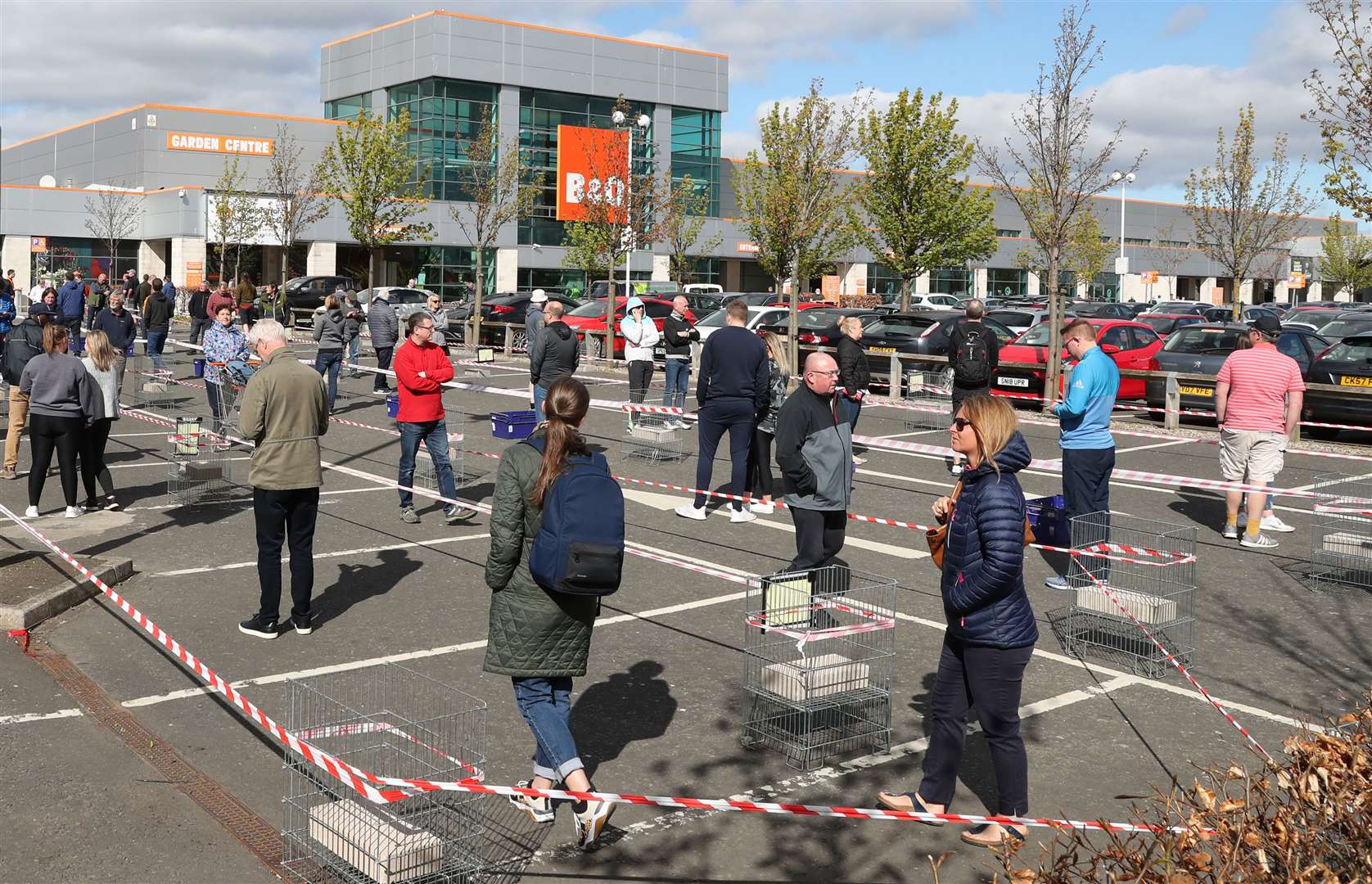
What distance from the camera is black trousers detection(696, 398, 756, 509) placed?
12.0m

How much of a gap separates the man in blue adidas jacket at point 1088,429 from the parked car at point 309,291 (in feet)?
121

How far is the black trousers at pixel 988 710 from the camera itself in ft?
17.9

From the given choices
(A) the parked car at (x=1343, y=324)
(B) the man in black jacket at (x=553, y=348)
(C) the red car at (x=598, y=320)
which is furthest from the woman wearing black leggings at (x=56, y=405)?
(A) the parked car at (x=1343, y=324)

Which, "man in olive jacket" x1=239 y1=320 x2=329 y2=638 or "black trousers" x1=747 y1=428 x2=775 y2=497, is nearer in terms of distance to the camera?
"man in olive jacket" x1=239 y1=320 x2=329 y2=638

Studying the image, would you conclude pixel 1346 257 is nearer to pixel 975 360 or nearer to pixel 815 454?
pixel 975 360

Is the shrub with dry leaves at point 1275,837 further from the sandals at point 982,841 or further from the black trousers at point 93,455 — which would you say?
the black trousers at point 93,455

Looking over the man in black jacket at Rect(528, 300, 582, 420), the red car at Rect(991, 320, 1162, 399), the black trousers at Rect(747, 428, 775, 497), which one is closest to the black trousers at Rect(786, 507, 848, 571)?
the black trousers at Rect(747, 428, 775, 497)

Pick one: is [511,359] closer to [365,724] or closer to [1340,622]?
[1340,622]

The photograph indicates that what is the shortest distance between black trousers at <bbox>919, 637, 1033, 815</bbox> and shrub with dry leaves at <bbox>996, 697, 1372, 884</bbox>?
170 cm

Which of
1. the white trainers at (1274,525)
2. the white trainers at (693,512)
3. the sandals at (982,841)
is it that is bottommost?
the sandals at (982,841)

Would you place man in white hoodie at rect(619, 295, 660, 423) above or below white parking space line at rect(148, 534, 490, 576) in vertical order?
above

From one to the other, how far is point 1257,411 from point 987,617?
23.7 feet

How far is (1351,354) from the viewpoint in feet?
64.3

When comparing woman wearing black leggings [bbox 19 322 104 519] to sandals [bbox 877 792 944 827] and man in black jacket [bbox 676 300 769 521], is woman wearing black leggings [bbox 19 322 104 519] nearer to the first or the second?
man in black jacket [bbox 676 300 769 521]
